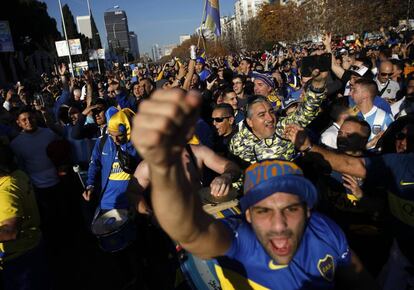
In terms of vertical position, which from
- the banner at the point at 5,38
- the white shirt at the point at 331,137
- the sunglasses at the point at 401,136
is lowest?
the white shirt at the point at 331,137

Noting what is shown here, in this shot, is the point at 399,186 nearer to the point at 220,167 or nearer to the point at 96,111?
the point at 220,167

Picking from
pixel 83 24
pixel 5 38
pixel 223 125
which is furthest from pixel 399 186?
pixel 83 24

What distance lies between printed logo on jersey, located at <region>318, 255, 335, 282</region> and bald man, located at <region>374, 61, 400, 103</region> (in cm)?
521

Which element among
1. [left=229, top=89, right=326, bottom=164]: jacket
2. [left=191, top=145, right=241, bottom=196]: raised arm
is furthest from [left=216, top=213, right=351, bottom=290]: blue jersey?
[left=229, top=89, right=326, bottom=164]: jacket

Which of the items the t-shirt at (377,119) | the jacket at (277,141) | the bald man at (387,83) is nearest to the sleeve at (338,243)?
the jacket at (277,141)

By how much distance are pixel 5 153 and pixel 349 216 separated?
3221 mm

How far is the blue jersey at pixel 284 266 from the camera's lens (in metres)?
1.86

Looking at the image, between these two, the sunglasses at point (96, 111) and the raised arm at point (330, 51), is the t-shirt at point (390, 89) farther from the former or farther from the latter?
the sunglasses at point (96, 111)

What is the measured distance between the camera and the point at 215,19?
35.9 feet

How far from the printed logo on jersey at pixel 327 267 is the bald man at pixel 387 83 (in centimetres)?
521

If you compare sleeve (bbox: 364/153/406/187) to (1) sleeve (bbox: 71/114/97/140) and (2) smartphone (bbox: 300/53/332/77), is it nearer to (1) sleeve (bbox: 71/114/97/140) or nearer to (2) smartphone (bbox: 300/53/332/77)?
(2) smartphone (bbox: 300/53/332/77)

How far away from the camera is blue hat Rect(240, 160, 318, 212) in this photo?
179 cm

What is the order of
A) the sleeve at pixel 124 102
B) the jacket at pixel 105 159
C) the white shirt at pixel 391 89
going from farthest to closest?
the sleeve at pixel 124 102, the white shirt at pixel 391 89, the jacket at pixel 105 159

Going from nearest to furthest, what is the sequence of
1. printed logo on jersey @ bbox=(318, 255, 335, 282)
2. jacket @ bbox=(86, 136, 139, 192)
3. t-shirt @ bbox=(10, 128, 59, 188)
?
printed logo on jersey @ bbox=(318, 255, 335, 282)
jacket @ bbox=(86, 136, 139, 192)
t-shirt @ bbox=(10, 128, 59, 188)
